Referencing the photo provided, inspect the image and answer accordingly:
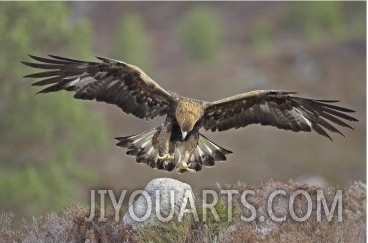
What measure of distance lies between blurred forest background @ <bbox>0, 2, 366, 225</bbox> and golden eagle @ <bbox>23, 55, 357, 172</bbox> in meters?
9.07

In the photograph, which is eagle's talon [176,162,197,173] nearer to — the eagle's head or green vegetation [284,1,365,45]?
the eagle's head

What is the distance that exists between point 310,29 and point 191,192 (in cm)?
5027

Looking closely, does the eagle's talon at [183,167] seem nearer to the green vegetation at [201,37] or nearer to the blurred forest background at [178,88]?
the blurred forest background at [178,88]

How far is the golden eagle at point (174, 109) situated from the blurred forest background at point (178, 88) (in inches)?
357

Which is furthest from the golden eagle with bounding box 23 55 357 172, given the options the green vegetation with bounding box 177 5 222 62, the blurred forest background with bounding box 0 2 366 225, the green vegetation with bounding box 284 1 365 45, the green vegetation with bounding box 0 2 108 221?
the green vegetation with bounding box 284 1 365 45

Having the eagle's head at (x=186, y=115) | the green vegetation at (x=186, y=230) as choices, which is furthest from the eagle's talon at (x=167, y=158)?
the green vegetation at (x=186, y=230)

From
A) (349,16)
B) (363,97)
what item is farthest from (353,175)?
(349,16)

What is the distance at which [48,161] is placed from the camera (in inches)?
809

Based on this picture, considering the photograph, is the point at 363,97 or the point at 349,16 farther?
the point at 349,16

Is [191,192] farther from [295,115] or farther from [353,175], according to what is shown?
[353,175]

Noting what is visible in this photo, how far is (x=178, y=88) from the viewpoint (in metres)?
44.1

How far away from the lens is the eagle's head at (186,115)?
8.98m

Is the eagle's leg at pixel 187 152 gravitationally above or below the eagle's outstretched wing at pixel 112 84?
below

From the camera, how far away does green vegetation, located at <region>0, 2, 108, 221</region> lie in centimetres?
1878
